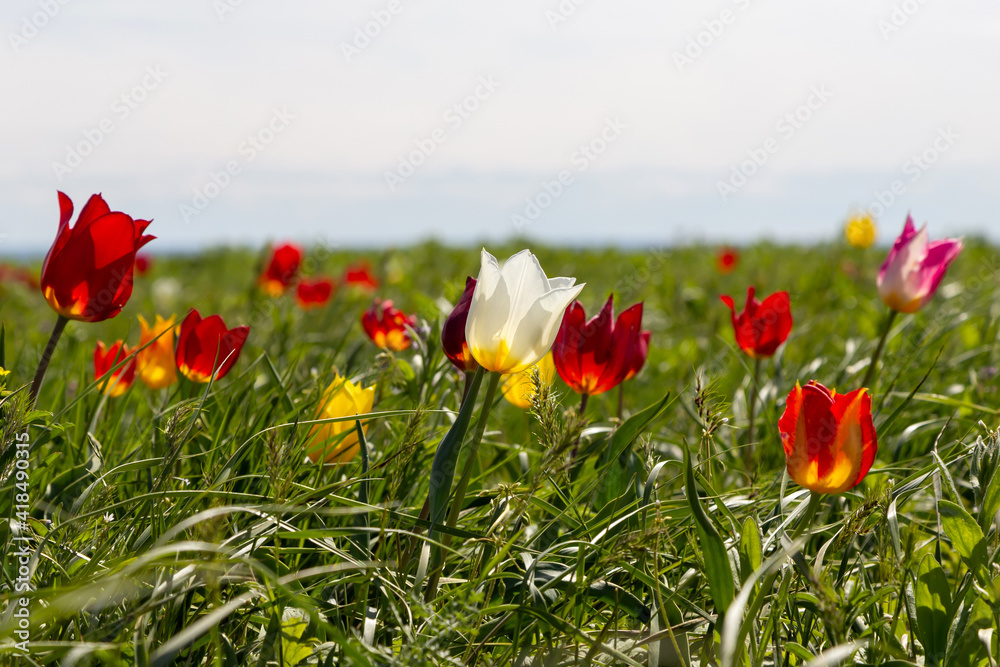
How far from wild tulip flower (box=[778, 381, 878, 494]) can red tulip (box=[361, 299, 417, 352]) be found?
121 cm

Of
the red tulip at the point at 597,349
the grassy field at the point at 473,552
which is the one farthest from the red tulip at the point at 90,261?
the red tulip at the point at 597,349

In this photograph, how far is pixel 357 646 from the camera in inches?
41.8

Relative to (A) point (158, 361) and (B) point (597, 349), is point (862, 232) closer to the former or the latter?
(B) point (597, 349)

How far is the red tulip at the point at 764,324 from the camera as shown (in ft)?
6.61

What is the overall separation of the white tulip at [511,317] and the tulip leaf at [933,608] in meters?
0.73

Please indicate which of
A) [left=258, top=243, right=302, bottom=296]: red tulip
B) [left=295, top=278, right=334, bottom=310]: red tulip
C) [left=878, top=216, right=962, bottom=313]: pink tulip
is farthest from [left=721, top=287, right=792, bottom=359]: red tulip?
[left=258, top=243, right=302, bottom=296]: red tulip

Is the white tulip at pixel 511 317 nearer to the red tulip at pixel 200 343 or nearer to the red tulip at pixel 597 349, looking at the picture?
the red tulip at pixel 597 349

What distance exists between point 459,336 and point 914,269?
1443 mm

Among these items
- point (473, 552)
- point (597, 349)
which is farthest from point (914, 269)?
point (473, 552)

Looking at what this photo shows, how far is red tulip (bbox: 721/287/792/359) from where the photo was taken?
6.61 ft

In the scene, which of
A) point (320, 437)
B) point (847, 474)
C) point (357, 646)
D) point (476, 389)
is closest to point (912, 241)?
point (847, 474)

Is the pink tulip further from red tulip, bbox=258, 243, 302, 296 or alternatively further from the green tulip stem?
red tulip, bbox=258, 243, 302, 296

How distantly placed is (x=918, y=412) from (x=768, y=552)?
4.08 ft

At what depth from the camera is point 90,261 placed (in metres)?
1.43
